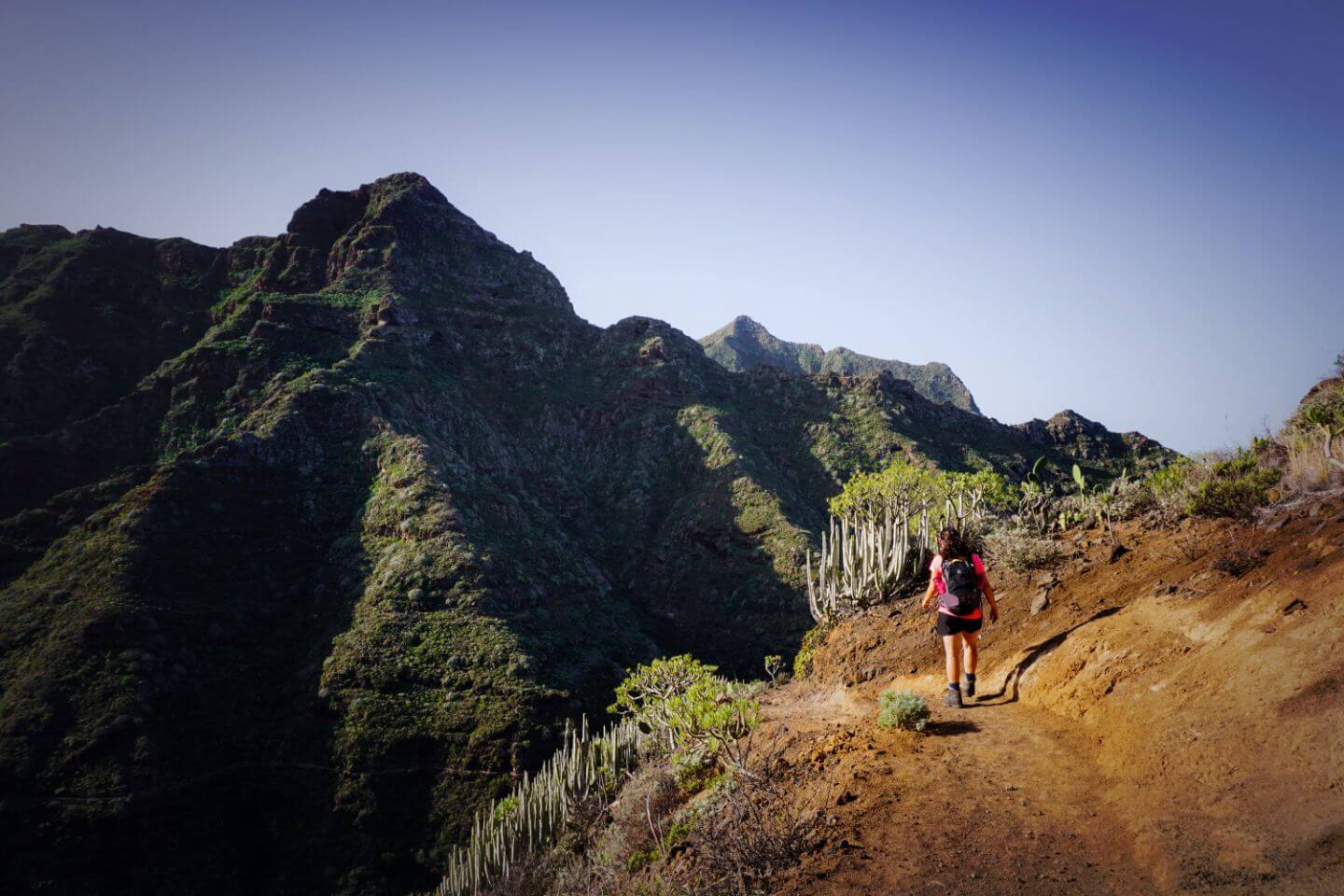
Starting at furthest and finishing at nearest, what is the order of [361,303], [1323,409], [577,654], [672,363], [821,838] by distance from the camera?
1. [672,363]
2. [361,303]
3. [577,654]
4. [1323,409]
5. [821,838]

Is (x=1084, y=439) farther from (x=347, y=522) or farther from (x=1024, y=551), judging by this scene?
(x=347, y=522)

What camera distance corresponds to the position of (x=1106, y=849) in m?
4.02

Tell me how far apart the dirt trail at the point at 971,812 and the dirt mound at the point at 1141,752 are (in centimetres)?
2

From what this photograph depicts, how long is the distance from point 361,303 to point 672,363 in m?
29.6

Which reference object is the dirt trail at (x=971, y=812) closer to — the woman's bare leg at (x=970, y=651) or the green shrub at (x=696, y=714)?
the woman's bare leg at (x=970, y=651)

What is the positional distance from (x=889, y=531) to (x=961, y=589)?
6.51m

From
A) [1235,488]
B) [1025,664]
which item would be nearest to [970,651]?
[1025,664]

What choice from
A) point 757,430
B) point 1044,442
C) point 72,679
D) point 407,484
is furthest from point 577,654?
point 1044,442

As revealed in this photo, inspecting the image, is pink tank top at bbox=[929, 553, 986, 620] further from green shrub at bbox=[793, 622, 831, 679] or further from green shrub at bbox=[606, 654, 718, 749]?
green shrub at bbox=[793, 622, 831, 679]

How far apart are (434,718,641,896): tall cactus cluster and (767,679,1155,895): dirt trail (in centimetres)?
814

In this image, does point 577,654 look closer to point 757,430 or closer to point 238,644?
point 238,644

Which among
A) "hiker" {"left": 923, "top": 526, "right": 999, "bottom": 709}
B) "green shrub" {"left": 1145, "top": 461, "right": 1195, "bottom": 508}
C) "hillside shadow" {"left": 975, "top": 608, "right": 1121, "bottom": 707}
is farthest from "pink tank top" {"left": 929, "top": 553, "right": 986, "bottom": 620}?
"green shrub" {"left": 1145, "top": 461, "right": 1195, "bottom": 508}

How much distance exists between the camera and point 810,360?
111688 millimetres

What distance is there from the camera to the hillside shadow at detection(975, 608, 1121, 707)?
6746 mm
